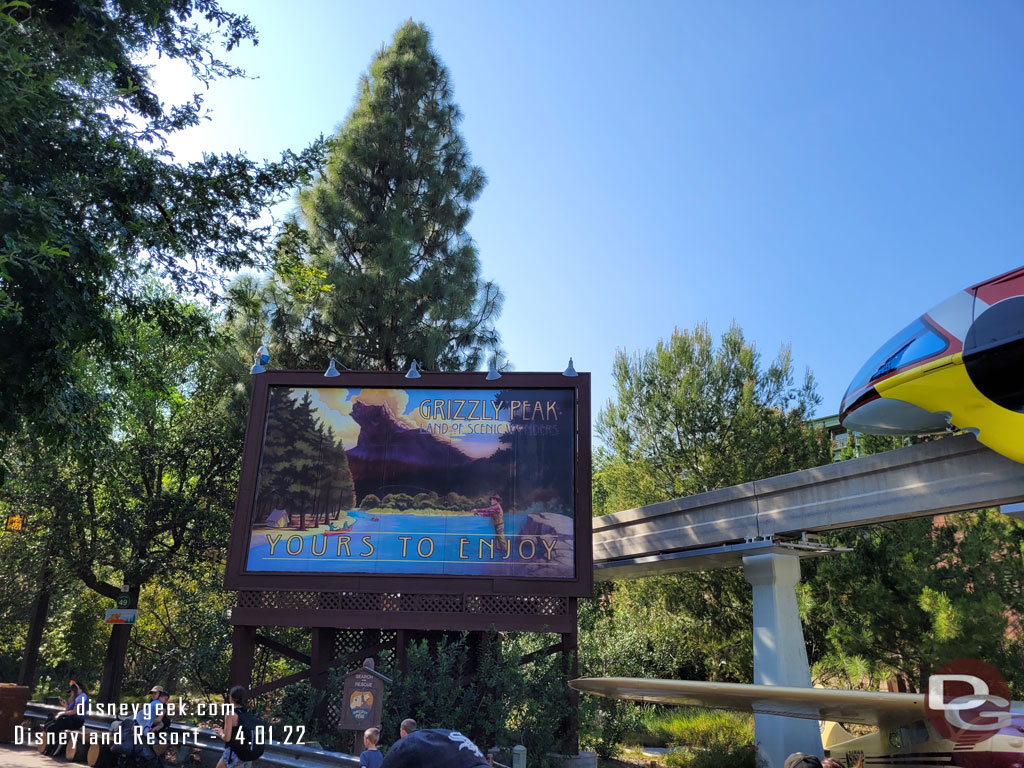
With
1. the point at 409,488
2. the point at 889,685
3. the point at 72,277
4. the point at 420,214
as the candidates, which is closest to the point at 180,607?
the point at 409,488

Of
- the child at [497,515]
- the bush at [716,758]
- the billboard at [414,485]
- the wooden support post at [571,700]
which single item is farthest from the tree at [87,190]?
the bush at [716,758]

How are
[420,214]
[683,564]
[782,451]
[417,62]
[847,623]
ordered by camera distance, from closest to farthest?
[683,564] → [847,623] → [782,451] → [420,214] → [417,62]

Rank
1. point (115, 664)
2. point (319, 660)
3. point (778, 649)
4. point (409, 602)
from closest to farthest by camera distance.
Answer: point (778, 649), point (409, 602), point (319, 660), point (115, 664)

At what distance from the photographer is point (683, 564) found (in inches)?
632

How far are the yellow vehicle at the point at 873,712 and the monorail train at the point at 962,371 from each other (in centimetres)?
425

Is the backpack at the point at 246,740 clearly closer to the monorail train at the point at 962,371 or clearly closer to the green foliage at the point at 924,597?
the monorail train at the point at 962,371

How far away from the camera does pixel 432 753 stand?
277 cm

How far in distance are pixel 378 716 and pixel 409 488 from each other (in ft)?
17.3

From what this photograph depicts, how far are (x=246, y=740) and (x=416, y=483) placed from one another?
22.3 feet

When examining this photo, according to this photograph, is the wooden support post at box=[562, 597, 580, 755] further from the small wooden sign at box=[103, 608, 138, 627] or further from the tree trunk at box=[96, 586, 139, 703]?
the tree trunk at box=[96, 586, 139, 703]

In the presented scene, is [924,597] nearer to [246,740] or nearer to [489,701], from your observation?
[489,701]

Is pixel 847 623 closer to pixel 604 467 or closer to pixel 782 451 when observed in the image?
pixel 782 451

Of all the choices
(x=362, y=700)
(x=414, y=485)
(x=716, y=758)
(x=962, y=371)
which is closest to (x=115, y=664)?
(x=414, y=485)

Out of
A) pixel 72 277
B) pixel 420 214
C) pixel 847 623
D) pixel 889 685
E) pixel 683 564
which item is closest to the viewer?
pixel 72 277
